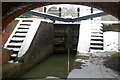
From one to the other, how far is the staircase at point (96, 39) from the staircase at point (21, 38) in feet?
10.7

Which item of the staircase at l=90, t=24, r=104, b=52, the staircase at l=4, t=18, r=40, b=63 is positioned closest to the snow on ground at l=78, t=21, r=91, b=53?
the staircase at l=90, t=24, r=104, b=52

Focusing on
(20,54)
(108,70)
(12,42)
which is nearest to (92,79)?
(108,70)

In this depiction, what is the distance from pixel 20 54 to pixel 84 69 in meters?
3.42

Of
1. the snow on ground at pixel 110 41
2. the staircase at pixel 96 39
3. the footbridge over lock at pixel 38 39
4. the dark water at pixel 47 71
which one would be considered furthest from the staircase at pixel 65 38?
the snow on ground at pixel 110 41

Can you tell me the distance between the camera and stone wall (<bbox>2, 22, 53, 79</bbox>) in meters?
4.78

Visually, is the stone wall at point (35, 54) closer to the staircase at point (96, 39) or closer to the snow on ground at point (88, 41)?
the snow on ground at point (88, 41)

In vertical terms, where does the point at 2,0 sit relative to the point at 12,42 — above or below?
above

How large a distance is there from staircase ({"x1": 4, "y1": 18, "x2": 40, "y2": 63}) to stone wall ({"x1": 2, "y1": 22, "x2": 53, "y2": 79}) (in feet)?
0.81

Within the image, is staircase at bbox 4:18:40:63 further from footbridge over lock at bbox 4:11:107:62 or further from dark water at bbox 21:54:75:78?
dark water at bbox 21:54:75:78

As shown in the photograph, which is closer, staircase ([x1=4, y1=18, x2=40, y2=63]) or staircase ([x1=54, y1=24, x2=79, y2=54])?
staircase ([x1=4, y1=18, x2=40, y2=63])

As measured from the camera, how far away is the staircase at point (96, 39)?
18.4ft

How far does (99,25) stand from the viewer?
7758 millimetres

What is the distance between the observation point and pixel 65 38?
9.84m

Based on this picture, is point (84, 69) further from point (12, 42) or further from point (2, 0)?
point (12, 42)
